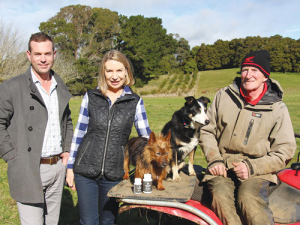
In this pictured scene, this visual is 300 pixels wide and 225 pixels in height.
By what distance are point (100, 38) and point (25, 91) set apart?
53.5m

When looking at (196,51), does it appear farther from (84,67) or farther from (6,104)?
(6,104)

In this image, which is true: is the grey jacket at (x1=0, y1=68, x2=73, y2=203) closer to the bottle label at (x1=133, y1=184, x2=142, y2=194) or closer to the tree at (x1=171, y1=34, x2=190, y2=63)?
the bottle label at (x1=133, y1=184, x2=142, y2=194)

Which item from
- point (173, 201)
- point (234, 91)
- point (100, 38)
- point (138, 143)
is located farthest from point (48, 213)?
point (100, 38)

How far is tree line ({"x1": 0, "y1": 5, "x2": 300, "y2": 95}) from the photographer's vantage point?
42591 millimetres

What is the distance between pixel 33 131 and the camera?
2758 mm

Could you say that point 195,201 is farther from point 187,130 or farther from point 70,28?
point 70,28

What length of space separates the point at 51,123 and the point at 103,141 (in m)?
0.64

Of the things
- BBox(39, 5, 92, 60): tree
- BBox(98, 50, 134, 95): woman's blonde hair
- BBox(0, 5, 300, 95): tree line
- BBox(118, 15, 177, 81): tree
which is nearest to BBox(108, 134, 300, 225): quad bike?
BBox(98, 50, 134, 95): woman's blonde hair

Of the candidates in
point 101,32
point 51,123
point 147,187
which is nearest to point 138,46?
point 101,32

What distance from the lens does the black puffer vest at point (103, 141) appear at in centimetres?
292

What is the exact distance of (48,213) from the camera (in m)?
3.18

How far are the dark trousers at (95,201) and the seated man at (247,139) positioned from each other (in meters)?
1.22

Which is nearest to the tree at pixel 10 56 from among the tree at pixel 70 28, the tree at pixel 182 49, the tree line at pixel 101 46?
the tree line at pixel 101 46

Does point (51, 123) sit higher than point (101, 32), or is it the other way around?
point (101, 32)
